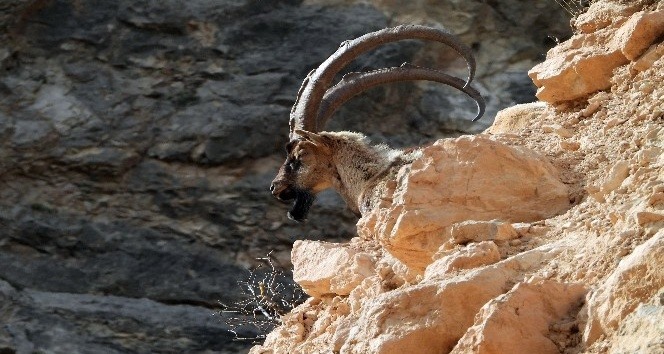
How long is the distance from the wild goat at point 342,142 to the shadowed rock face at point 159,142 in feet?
15.4

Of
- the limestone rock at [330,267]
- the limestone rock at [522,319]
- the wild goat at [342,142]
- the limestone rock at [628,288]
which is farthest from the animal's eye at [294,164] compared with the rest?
the limestone rock at [628,288]

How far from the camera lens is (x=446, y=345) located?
2920 millimetres

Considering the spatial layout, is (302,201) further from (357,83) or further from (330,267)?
(330,267)

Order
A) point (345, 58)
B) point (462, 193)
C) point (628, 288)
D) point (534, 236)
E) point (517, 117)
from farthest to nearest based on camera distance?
point (345, 58)
point (517, 117)
point (462, 193)
point (534, 236)
point (628, 288)

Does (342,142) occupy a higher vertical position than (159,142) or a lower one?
higher

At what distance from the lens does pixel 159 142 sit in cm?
1174

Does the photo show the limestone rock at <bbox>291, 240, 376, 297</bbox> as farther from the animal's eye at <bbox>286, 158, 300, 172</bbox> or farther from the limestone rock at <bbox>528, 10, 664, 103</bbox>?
the animal's eye at <bbox>286, 158, 300, 172</bbox>

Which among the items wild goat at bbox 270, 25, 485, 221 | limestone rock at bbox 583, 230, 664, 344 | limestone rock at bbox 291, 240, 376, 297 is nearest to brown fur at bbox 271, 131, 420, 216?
wild goat at bbox 270, 25, 485, 221

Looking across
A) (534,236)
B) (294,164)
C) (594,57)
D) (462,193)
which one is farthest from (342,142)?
(534,236)

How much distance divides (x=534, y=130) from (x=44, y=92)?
8.10 metres

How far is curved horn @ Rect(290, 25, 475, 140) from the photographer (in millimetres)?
6191

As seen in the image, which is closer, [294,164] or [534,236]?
[534,236]

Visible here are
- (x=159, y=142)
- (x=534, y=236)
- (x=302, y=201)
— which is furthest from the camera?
(x=159, y=142)

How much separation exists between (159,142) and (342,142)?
5727 mm
